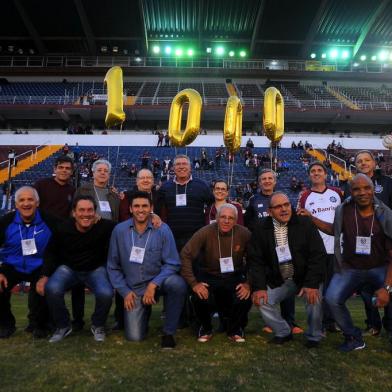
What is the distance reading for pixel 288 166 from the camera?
1912 cm

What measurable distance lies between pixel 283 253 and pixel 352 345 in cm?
95

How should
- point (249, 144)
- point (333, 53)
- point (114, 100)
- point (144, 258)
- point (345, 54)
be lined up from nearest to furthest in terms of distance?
point (144, 258), point (114, 100), point (249, 144), point (333, 53), point (345, 54)

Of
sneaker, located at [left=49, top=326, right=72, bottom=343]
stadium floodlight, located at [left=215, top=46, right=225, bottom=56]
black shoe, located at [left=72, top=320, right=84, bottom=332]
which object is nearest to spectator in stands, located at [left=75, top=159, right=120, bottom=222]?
black shoe, located at [left=72, top=320, right=84, bottom=332]

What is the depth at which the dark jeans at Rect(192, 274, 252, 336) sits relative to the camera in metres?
3.36

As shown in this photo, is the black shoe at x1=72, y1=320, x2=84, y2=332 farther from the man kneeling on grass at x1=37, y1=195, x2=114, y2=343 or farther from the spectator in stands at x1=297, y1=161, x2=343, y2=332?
the spectator in stands at x1=297, y1=161, x2=343, y2=332

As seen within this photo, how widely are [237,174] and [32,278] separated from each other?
15.1 meters

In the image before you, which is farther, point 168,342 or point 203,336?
point 203,336

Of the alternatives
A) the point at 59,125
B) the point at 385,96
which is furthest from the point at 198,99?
the point at 385,96

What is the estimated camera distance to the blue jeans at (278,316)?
315 centimetres

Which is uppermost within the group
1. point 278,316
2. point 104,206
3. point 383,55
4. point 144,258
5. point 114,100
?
point 383,55

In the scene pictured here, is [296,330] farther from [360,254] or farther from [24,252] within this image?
[24,252]

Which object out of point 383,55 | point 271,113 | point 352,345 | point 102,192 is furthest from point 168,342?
point 383,55

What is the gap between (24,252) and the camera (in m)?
3.47

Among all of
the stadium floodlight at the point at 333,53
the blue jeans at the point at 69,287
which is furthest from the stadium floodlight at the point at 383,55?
the blue jeans at the point at 69,287
